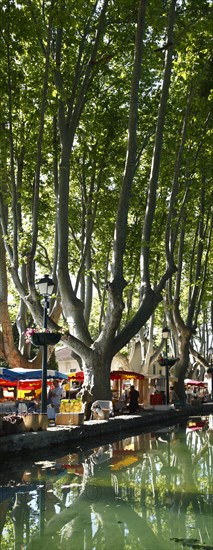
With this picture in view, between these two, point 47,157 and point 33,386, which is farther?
point 33,386

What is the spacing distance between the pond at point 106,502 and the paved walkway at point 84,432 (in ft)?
0.96

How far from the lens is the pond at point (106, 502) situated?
5383 millimetres

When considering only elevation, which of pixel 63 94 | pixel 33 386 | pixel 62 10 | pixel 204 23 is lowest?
pixel 33 386

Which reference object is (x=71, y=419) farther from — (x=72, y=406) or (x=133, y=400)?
(x=133, y=400)

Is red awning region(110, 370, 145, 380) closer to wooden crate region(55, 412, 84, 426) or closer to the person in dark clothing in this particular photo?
the person in dark clothing

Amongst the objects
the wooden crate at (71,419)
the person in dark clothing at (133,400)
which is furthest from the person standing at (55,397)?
the person in dark clothing at (133,400)

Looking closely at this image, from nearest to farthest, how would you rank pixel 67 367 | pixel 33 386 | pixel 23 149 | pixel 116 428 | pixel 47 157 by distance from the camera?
pixel 116 428 < pixel 23 149 < pixel 47 157 < pixel 33 386 < pixel 67 367

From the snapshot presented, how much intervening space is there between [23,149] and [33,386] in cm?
1003

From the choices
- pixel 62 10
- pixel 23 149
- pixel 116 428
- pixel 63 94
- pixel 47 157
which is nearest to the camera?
pixel 62 10

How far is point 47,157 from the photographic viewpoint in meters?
21.0

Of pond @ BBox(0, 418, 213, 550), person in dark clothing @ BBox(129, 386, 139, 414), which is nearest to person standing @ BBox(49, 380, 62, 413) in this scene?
person in dark clothing @ BBox(129, 386, 139, 414)

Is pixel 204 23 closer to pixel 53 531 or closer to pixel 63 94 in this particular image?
pixel 63 94

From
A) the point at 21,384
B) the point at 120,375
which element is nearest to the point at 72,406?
the point at 120,375

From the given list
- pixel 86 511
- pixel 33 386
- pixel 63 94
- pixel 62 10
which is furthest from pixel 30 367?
pixel 86 511
